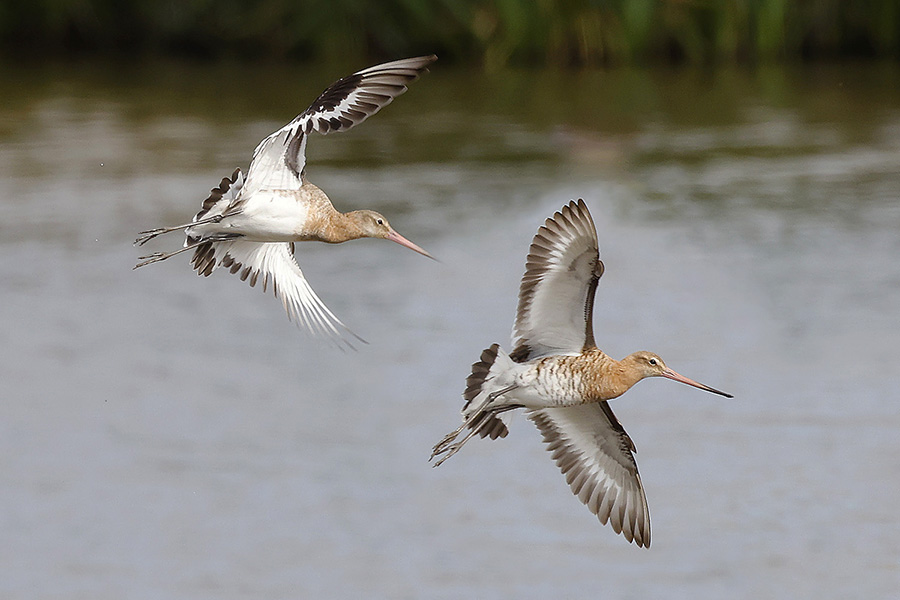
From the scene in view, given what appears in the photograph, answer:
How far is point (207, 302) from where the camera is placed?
13852 mm

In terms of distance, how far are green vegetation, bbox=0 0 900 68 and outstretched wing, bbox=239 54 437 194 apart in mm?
13943

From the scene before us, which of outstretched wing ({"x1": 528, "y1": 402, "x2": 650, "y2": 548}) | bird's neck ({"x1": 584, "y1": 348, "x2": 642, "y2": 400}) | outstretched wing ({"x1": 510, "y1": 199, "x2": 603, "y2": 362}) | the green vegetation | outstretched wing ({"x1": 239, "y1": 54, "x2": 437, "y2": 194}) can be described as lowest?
outstretched wing ({"x1": 528, "y1": 402, "x2": 650, "y2": 548})

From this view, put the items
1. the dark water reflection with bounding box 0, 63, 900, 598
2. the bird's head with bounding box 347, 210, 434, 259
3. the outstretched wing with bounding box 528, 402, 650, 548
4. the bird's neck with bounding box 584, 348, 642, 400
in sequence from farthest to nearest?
the dark water reflection with bounding box 0, 63, 900, 598 → the outstretched wing with bounding box 528, 402, 650, 548 → the bird's head with bounding box 347, 210, 434, 259 → the bird's neck with bounding box 584, 348, 642, 400

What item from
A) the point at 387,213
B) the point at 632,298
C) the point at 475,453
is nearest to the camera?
the point at 475,453

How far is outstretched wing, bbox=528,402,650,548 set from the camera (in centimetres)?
645

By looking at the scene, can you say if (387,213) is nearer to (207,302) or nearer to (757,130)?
(207,302)

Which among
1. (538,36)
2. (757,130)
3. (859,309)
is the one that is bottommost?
(859,309)

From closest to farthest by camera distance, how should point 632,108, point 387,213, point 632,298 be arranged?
point 632,298 → point 387,213 → point 632,108

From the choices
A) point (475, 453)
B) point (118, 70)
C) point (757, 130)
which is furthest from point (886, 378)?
point (118, 70)

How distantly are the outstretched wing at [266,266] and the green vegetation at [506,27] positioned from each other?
13331 millimetres

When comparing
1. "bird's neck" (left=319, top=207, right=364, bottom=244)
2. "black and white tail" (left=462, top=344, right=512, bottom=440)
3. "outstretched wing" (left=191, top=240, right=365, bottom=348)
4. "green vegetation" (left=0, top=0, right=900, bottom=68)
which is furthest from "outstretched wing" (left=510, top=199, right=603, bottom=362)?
"green vegetation" (left=0, top=0, right=900, bottom=68)

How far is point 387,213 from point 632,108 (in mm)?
5893

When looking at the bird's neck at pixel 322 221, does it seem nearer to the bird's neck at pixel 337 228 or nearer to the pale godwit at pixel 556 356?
the bird's neck at pixel 337 228

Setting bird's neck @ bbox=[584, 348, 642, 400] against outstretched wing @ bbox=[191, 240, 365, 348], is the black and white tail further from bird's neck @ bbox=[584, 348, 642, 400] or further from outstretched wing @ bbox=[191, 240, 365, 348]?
outstretched wing @ bbox=[191, 240, 365, 348]
